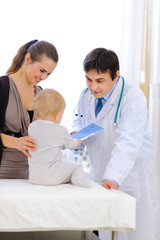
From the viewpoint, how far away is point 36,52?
1781mm

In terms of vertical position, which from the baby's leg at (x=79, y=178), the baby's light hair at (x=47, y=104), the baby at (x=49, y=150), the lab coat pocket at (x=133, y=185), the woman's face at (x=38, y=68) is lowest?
the lab coat pocket at (x=133, y=185)

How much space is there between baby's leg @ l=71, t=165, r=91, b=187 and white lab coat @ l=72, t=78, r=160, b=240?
0.21 meters

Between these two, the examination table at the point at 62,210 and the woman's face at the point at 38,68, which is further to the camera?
the woman's face at the point at 38,68

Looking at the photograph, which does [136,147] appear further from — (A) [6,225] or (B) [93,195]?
(A) [6,225]

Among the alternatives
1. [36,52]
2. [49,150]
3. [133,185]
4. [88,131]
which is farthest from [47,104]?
[133,185]

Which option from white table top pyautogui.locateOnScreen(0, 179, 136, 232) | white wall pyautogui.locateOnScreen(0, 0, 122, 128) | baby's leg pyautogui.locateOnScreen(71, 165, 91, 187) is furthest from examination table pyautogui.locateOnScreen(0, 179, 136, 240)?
white wall pyautogui.locateOnScreen(0, 0, 122, 128)

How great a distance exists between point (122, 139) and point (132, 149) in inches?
2.6

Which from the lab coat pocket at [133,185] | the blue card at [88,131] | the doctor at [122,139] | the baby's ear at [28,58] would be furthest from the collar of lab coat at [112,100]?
the baby's ear at [28,58]

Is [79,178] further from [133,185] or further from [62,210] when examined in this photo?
[133,185]

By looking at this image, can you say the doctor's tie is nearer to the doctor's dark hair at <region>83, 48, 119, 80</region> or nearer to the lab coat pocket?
the doctor's dark hair at <region>83, 48, 119, 80</region>

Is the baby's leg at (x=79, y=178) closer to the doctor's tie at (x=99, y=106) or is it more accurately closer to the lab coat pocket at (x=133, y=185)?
the lab coat pocket at (x=133, y=185)

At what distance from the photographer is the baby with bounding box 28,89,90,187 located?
142 centimetres

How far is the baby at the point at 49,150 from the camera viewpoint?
55.8 inches

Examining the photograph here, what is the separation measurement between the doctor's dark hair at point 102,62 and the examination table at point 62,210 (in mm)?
629
